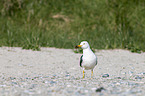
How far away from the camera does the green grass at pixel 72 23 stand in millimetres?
10703

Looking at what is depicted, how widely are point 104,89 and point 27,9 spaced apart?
10.6 metres

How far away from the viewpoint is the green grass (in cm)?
1070

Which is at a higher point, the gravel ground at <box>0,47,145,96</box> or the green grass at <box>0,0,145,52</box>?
the green grass at <box>0,0,145,52</box>

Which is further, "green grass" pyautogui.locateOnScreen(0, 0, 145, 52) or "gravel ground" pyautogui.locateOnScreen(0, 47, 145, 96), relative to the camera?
"green grass" pyautogui.locateOnScreen(0, 0, 145, 52)

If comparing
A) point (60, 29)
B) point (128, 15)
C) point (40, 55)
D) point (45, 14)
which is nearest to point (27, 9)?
point (45, 14)

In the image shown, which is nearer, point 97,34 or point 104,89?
point 104,89

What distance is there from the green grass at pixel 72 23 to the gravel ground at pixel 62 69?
657 mm

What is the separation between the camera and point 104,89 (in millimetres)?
4418

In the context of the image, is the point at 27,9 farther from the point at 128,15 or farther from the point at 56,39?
the point at 128,15

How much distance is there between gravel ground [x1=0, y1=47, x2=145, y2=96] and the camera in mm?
5457

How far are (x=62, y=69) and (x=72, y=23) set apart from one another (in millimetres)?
6537

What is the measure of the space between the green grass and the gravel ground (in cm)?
66

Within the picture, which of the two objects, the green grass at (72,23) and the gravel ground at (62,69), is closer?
the gravel ground at (62,69)

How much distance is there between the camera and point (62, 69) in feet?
24.8
